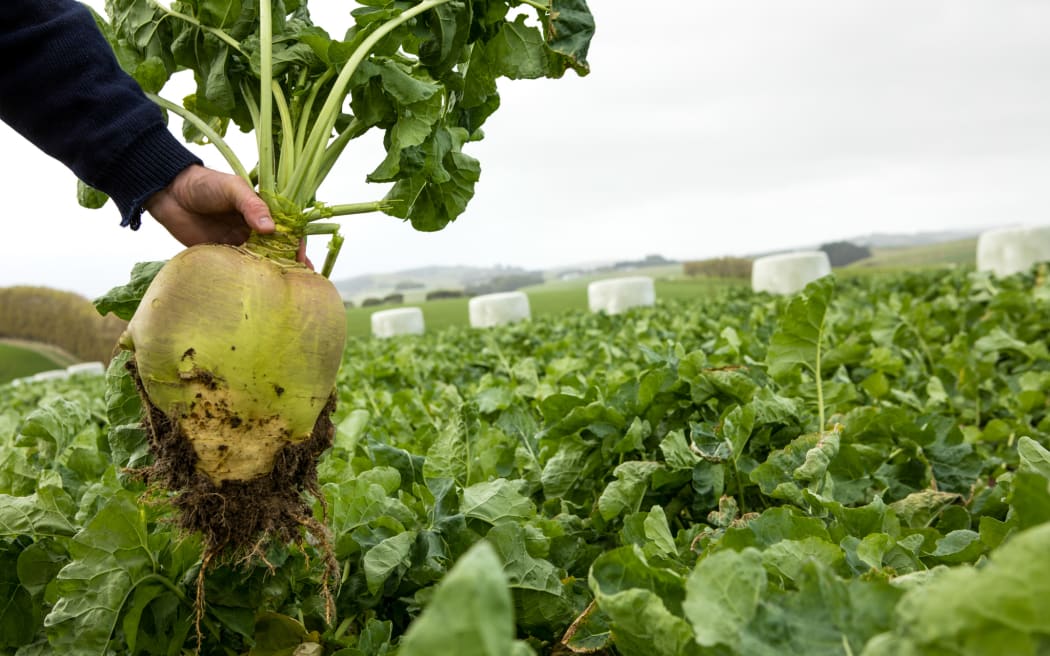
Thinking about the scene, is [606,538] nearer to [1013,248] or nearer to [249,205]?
[249,205]

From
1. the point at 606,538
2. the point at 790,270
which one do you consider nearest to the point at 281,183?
the point at 606,538

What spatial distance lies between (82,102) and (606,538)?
157 centimetres

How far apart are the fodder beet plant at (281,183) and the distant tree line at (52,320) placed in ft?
111

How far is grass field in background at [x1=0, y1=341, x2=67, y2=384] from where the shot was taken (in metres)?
31.3

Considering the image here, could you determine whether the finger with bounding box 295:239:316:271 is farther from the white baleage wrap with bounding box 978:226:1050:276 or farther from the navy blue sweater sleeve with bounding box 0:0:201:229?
the white baleage wrap with bounding box 978:226:1050:276

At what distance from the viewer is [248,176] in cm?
180

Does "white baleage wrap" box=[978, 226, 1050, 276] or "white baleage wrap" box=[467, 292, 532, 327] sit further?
"white baleage wrap" box=[467, 292, 532, 327]

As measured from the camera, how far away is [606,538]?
1.72 meters

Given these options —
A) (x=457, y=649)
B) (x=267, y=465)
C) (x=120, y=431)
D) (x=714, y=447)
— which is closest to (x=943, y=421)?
(x=714, y=447)

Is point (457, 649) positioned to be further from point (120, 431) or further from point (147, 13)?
point (147, 13)

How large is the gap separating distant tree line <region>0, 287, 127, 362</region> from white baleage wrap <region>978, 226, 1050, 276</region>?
106 feet

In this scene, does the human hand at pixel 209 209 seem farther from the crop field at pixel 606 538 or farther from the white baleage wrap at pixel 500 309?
the white baleage wrap at pixel 500 309

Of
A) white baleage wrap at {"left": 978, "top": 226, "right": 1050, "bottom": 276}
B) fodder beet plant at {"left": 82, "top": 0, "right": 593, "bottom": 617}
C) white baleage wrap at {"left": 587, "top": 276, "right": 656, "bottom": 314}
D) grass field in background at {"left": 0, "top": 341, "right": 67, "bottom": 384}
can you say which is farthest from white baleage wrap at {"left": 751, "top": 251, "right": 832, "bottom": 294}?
grass field in background at {"left": 0, "top": 341, "right": 67, "bottom": 384}

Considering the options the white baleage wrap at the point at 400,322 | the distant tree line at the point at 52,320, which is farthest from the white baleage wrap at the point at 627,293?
the distant tree line at the point at 52,320
